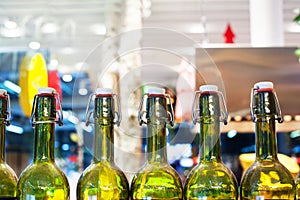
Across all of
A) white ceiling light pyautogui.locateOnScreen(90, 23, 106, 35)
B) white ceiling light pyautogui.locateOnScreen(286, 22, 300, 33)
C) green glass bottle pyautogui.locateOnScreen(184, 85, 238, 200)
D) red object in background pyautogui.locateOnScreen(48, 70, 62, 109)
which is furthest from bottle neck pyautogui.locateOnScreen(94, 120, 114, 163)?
white ceiling light pyautogui.locateOnScreen(286, 22, 300, 33)

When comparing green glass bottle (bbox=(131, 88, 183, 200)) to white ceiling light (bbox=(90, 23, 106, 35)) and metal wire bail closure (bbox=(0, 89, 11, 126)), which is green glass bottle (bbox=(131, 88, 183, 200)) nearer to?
metal wire bail closure (bbox=(0, 89, 11, 126))

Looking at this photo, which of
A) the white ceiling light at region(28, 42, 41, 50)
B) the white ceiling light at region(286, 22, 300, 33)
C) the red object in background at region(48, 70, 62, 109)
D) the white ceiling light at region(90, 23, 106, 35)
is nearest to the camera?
the red object in background at region(48, 70, 62, 109)

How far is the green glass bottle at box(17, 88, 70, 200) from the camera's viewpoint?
0.59 m

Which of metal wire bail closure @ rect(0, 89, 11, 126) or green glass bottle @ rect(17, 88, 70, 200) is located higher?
metal wire bail closure @ rect(0, 89, 11, 126)

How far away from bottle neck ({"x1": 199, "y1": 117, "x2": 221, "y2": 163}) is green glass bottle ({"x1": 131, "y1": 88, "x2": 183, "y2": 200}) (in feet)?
0.14

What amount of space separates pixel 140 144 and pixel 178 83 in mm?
396

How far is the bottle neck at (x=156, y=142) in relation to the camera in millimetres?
606

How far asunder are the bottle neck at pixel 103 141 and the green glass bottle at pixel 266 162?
0.18 metres

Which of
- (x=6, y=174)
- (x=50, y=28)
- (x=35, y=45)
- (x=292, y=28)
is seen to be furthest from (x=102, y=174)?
(x=292, y=28)

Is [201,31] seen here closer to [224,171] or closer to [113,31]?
[113,31]

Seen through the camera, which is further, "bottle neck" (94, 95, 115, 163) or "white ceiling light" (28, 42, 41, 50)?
"white ceiling light" (28, 42, 41, 50)

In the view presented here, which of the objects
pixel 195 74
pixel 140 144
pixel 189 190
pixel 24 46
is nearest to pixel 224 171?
pixel 189 190

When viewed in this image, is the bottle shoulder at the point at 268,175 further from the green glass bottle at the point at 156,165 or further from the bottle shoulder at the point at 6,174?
the bottle shoulder at the point at 6,174

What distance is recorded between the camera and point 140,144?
2145mm
